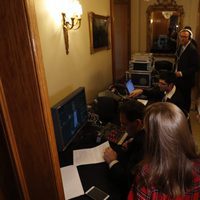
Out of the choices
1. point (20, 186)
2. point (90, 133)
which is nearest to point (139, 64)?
point (90, 133)

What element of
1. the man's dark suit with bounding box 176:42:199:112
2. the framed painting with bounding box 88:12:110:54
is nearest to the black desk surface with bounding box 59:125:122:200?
the framed painting with bounding box 88:12:110:54

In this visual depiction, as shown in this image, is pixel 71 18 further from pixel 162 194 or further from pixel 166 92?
pixel 162 194

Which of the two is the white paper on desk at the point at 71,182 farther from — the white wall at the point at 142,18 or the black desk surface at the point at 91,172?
the white wall at the point at 142,18

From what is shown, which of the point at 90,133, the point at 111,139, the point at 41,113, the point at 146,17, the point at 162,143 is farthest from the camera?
the point at 146,17

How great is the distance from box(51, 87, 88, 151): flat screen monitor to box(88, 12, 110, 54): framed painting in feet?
3.80

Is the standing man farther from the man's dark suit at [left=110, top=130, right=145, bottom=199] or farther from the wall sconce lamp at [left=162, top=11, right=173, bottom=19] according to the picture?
the man's dark suit at [left=110, top=130, right=145, bottom=199]

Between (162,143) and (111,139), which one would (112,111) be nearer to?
(111,139)

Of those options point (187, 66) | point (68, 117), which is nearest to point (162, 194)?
point (68, 117)

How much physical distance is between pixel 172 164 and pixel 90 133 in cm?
107

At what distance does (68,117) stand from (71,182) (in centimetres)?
44

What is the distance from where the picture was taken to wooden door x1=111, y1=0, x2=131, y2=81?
12.4ft

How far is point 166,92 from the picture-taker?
2.39m

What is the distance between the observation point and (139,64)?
11.0 feet

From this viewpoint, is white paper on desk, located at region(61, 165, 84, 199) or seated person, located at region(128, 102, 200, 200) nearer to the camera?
seated person, located at region(128, 102, 200, 200)
